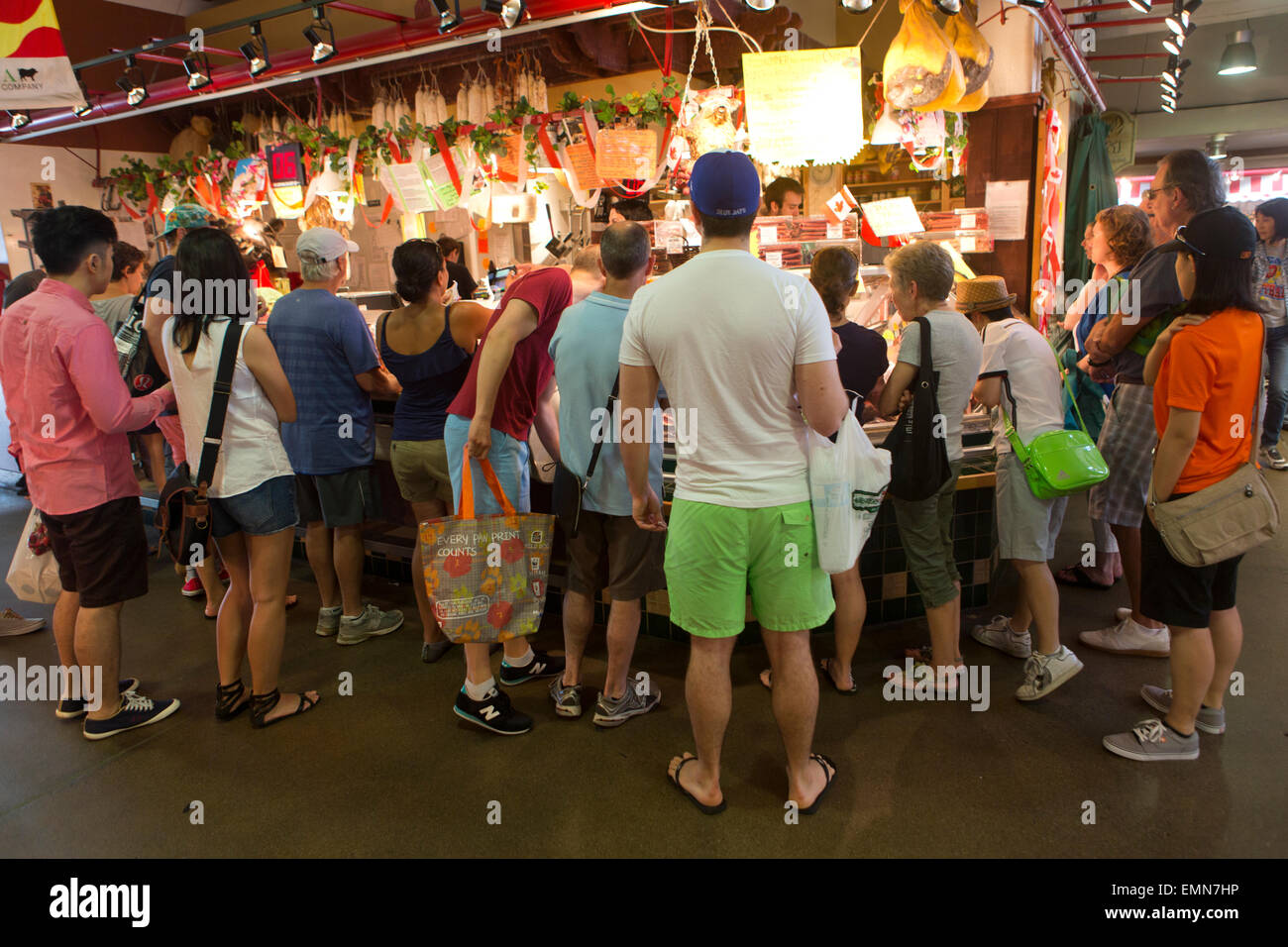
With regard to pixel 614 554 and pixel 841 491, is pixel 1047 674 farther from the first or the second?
pixel 614 554

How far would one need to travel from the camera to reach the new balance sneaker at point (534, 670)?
327 centimetres

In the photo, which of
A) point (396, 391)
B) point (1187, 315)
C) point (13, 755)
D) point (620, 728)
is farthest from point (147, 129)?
point (1187, 315)

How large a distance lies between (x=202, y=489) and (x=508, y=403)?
109 centimetres

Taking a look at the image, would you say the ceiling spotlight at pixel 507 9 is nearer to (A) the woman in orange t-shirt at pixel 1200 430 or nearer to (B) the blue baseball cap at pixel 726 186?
(B) the blue baseball cap at pixel 726 186

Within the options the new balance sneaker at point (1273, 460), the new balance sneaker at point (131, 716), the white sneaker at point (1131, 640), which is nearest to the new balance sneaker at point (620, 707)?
the new balance sneaker at point (131, 716)

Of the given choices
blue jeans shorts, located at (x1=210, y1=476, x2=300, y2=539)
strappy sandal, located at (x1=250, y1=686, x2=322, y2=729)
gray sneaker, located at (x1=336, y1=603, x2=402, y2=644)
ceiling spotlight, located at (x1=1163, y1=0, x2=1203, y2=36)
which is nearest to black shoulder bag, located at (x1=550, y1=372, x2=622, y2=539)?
blue jeans shorts, located at (x1=210, y1=476, x2=300, y2=539)

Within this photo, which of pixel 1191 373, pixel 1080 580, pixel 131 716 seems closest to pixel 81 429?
pixel 131 716

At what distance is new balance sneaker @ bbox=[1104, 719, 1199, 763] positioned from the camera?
2.56 meters

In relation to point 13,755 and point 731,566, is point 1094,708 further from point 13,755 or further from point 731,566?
point 13,755

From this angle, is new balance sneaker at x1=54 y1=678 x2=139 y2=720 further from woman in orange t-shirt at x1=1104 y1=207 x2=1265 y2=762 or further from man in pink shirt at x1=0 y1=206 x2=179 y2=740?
woman in orange t-shirt at x1=1104 y1=207 x2=1265 y2=762

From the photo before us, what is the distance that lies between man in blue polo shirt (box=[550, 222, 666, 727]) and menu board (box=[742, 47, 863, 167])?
5.58 ft

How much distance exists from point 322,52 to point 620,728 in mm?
5096

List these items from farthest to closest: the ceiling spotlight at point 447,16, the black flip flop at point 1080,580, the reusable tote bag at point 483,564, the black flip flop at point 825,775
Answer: the ceiling spotlight at point 447,16 → the black flip flop at point 1080,580 → the reusable tote bag at point 483,564 → the black flip flop at point 825,775

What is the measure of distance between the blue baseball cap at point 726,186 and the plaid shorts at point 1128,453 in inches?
88.2
